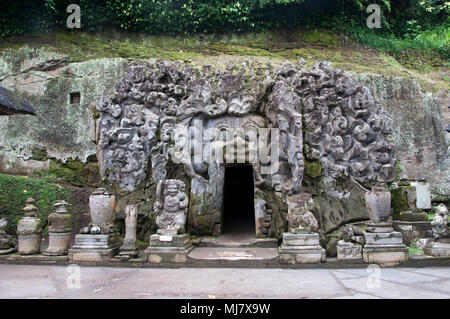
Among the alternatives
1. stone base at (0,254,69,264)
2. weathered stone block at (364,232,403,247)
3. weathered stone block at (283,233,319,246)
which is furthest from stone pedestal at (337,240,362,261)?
stone base at (0,254,69,264)

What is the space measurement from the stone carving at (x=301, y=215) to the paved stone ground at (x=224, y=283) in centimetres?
93

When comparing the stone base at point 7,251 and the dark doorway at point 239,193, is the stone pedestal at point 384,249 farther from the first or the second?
the stone base at point 7,251

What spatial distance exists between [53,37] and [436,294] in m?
15.8

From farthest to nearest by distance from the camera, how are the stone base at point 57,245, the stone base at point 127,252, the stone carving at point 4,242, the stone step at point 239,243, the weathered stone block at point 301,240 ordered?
the stone step at point 239,243
the stone carving at point 4,242
the stone base at point 57,245
the stone base at point 127,252
the weathered stone block at point 301,240

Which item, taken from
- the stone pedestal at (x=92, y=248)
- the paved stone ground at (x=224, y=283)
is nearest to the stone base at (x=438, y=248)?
the paved stone ground at (x=224, y=283)

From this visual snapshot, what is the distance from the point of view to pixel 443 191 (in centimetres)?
1255

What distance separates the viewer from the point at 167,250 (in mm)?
7297

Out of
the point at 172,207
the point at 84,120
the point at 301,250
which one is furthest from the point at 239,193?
the point at 84,120

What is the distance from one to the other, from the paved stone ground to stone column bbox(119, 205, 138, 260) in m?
0.47

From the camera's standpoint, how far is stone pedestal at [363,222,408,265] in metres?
6.91

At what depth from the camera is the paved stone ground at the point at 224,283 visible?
5.01m

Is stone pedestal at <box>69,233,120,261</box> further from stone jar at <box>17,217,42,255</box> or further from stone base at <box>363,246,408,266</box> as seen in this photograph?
stone base at <box>363,246,408,266</box>

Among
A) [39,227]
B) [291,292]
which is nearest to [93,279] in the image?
[39,227]

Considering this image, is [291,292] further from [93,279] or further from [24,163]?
[24,163]
